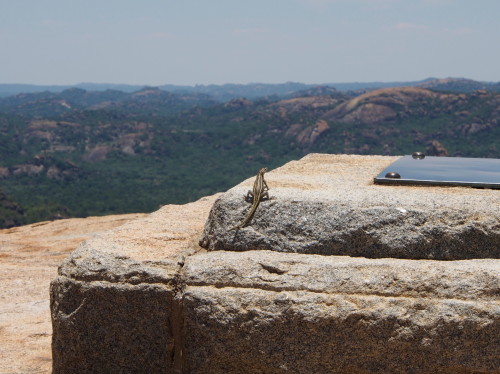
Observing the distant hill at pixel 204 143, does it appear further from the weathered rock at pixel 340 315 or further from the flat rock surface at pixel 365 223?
the weathered rock at pixel 340 315

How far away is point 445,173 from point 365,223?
153cm

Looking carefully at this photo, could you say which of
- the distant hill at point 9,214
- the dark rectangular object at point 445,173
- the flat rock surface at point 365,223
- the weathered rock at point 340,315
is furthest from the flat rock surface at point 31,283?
the distant hill at point 9,214

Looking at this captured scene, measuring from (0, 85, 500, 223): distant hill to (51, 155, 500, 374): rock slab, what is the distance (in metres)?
56.4

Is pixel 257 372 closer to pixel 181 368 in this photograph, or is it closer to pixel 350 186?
pixel 181 368

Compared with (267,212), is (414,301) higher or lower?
lower

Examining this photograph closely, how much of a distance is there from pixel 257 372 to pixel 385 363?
78cm

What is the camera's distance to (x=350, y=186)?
5109mm

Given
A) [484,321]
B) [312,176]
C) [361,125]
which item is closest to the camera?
[484,321]

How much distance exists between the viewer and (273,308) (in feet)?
12.8

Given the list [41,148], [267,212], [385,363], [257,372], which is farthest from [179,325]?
[41,148]

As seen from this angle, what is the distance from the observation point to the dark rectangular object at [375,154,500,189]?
504cm

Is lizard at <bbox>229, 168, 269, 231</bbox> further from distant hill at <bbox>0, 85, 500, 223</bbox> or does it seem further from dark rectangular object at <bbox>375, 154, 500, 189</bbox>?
distant hill at <bbox>0, 85, 500, 223</bbox>

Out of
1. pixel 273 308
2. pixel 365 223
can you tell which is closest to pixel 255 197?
pixel 365 223

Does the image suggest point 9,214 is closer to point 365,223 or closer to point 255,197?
point 255,197
